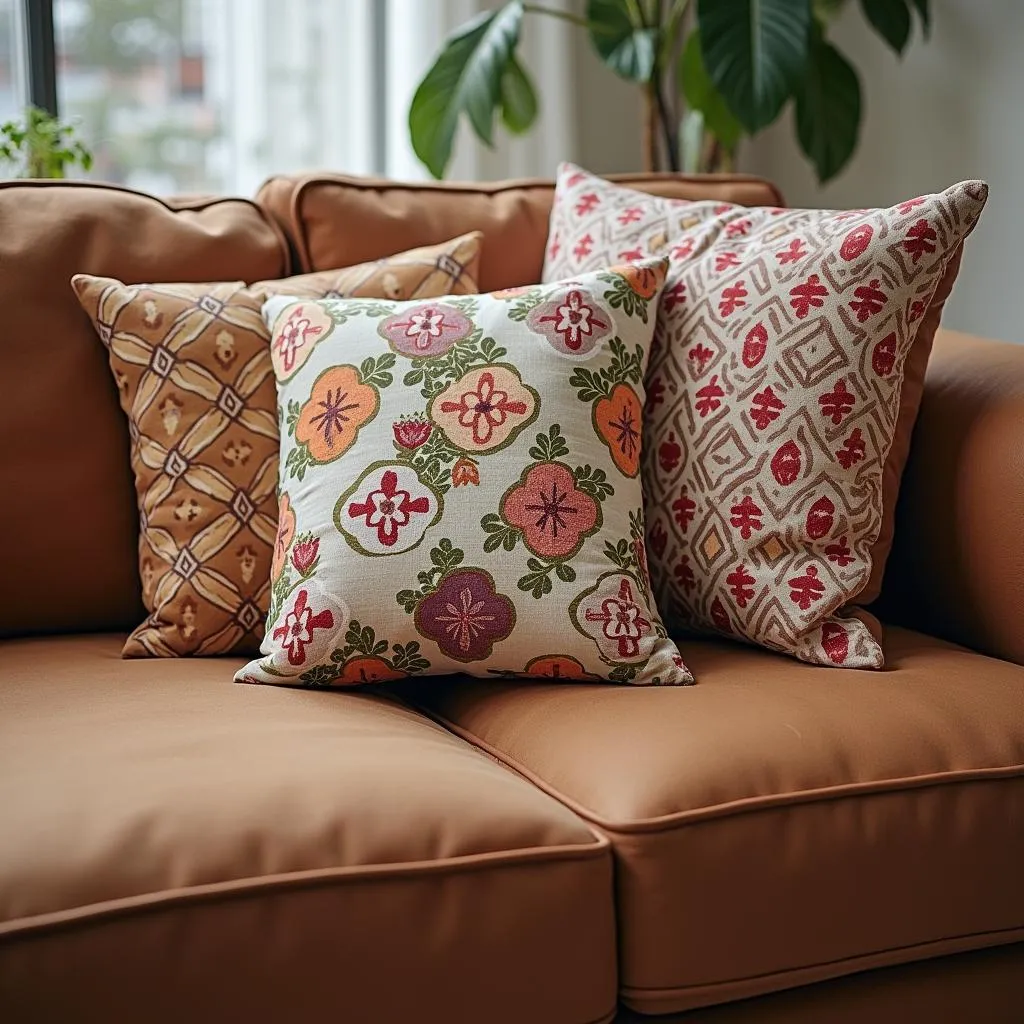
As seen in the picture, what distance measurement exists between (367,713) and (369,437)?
25cm

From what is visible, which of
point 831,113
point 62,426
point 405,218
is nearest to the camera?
point 62,426

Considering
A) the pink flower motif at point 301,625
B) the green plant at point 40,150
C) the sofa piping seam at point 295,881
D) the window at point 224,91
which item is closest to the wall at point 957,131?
the window at point 224,91

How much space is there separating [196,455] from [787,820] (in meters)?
0.69

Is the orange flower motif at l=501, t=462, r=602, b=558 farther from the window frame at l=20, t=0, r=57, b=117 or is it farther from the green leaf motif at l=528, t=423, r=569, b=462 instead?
the window frame at l=20, t=0, r=57, b=117

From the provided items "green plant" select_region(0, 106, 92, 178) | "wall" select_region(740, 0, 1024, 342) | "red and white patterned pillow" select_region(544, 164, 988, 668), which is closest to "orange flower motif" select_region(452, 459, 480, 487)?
"red and white patterned pillow" select_region(544, 164, 988, 668)

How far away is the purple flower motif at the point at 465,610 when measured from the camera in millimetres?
1107

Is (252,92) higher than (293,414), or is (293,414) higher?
(252,92)

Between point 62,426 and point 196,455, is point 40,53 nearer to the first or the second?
point 62,426

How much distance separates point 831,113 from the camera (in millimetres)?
2236

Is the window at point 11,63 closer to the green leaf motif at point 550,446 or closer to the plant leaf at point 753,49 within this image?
the plant leaf at point 753,49

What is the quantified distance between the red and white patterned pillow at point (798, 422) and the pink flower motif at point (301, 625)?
362mm

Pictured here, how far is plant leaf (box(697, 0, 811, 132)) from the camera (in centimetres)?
199

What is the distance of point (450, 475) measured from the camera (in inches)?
44.6

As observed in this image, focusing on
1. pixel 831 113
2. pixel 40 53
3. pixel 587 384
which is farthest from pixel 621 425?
pixel 40 53
